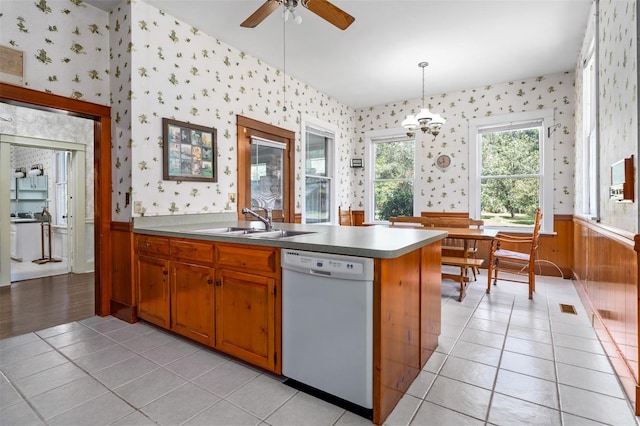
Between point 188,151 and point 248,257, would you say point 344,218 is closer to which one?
point 188,151

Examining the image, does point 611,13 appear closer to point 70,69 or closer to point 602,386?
point 602,386

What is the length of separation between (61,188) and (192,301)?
17.2 ft

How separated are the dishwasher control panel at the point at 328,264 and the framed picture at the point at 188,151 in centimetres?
191

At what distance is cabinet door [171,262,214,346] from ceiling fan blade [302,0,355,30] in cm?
189

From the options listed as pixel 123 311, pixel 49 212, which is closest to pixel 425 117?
pixel 123 311

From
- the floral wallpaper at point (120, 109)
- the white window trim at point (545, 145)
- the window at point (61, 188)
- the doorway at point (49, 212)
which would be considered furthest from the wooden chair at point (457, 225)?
the window at point (61, 188)

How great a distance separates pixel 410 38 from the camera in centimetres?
349

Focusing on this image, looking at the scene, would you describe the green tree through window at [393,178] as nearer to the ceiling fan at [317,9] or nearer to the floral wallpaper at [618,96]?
the floral wallpaper at [618,96]

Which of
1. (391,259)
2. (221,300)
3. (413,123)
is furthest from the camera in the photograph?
(413,123)

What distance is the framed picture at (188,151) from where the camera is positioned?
122 inches

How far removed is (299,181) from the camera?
191 inches

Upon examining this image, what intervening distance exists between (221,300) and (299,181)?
9.53ft

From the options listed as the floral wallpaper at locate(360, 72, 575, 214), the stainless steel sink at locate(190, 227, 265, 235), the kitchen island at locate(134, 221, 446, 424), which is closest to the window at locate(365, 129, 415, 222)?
the floral wallpaper at locate(360, 72, 575, 214)

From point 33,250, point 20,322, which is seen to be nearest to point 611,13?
point 20,322
